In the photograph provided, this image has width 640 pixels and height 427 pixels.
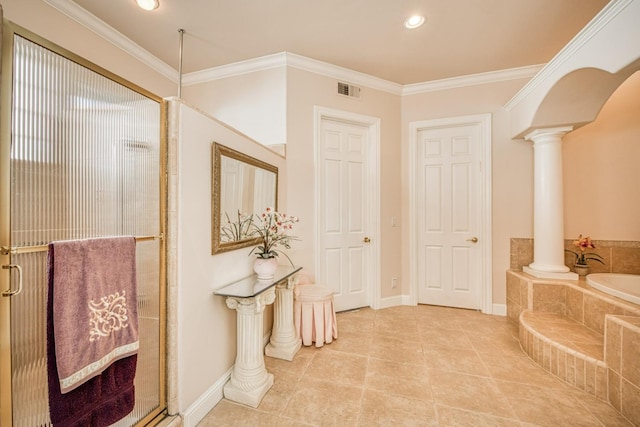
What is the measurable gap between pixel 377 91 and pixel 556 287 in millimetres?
2951

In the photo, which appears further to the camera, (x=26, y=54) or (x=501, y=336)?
(x=501, y=336)

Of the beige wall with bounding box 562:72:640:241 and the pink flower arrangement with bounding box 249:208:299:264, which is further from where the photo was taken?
the beige wall with bounding box 562:72:640:241

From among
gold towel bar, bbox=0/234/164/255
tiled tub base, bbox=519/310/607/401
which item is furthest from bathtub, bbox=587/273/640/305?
gold towel bar, bbox=0/234/164/255

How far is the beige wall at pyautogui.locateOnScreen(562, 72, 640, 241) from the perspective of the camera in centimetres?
277

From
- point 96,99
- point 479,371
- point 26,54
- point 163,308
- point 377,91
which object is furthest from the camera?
point 377,91

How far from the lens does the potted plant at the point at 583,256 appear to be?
9.05ft

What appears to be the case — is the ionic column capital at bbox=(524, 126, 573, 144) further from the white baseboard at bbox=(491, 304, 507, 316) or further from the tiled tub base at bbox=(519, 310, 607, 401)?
the white baseboard at bbox=(491, 304, 507, 316)

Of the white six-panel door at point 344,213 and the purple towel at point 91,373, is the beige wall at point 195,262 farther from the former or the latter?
the white six-panel door at point 344,213

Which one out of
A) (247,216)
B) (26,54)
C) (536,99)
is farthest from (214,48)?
(536,99)

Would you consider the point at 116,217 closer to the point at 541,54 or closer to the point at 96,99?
the point at 96,99

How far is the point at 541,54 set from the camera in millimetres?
2822

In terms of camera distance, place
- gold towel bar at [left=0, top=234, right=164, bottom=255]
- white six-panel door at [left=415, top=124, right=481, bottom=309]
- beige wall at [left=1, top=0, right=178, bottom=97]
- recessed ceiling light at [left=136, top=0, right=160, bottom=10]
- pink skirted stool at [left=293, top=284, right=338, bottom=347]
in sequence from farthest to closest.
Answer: white six-panel door at [left=415, top=124, right=481, bottom=309] < pink skirted stool at [left=293, top=284, right=338, bottom=347] < recessed ceiling light at [left=136, top=0, right=160, bottom=10] < beige wall at [left=1, top=0, right=178, bottom=97] < gold towel bar at [left=0, top=234, right=164, bottom=255]

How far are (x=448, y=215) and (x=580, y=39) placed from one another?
2.02 metres

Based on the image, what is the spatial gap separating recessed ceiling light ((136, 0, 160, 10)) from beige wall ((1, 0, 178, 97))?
606 millimetres
